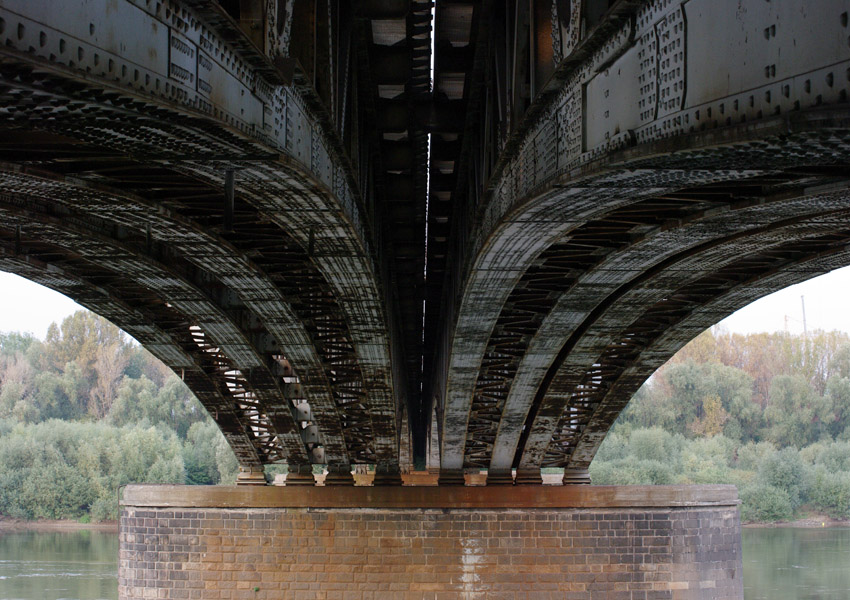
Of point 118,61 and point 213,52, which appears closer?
point 118,61

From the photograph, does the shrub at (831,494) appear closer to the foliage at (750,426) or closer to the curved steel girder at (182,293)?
the foliage at (750,426)

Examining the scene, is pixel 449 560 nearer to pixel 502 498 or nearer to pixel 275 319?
pixel 502 498

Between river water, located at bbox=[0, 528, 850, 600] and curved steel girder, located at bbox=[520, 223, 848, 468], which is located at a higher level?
curved steel girder, located at bbox=[520, 223, 848, 468]

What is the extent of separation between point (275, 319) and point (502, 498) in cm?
905

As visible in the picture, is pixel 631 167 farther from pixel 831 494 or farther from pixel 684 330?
pixel 831 494

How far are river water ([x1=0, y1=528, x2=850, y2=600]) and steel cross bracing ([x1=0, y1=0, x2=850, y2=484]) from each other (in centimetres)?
1182

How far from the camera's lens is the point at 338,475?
24.8m

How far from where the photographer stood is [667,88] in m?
5.40

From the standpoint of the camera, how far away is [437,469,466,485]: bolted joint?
83.1ft

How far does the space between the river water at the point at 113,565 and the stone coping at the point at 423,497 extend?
9398 millimetres

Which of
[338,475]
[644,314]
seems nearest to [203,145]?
[644,314]

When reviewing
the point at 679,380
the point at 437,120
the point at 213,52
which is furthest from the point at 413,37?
the point at 679,380

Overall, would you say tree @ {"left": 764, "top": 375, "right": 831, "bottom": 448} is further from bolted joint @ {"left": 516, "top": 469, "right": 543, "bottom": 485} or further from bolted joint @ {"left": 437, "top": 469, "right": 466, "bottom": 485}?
bolted joint @ {"left": 437, "top": 469, "right": 466, "bottom": 485}

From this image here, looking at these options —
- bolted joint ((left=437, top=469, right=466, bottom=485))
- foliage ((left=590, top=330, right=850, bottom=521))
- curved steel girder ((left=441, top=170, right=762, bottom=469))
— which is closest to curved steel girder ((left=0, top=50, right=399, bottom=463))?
curved steel girder ((left=441, top=170, right=762, bottom=469))
